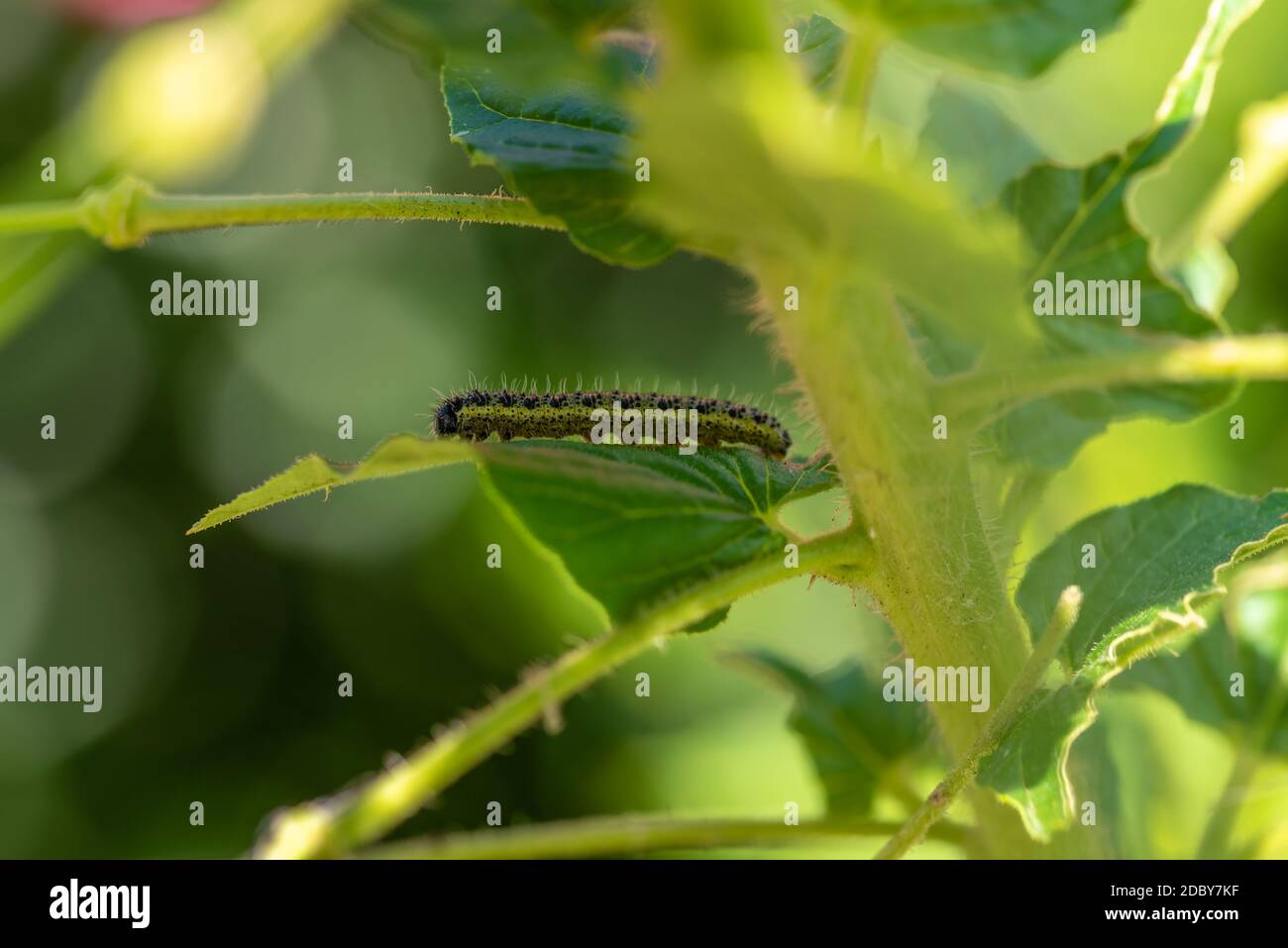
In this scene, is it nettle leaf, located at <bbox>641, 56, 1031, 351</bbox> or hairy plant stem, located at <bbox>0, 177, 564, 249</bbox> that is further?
hairy plant stem, located at <bbox>0, 177, 564, 249</bbox>

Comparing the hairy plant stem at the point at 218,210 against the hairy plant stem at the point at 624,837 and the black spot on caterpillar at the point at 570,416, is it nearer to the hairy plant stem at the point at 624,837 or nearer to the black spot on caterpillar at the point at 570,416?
the hairy plant stem at the point at 624,837

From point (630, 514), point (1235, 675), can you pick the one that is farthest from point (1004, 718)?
point (1235, 675)

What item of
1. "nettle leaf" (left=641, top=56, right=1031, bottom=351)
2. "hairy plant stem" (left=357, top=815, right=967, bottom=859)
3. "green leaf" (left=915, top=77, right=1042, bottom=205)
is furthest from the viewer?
"green leaf" (left=915, top=77, right=1042, bottom=205)

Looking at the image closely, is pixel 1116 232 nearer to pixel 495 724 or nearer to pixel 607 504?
pixel 607 504

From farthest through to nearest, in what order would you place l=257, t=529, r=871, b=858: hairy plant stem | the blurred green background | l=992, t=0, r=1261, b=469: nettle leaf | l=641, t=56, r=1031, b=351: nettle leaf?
the blurred green background → l=992, t=0, r=1261, b=469: nettle leaf → l=257, t=529, r=871, b=858: hairy plant stem → l=641, t=56, r=1031, b=351: nettle leaf

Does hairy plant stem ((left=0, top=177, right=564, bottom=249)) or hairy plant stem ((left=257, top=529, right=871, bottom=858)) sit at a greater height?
hairy plant stem ((left=0, top=177, right=564, bottom=249))

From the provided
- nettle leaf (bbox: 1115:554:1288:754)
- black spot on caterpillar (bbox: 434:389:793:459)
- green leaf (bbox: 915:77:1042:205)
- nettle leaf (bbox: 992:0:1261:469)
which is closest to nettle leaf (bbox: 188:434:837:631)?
nettle leaf (bbox: 992:0:1261:469)

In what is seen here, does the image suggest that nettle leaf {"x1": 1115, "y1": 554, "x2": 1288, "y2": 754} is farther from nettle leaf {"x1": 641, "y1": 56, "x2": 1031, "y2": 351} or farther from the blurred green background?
the blurred green background
